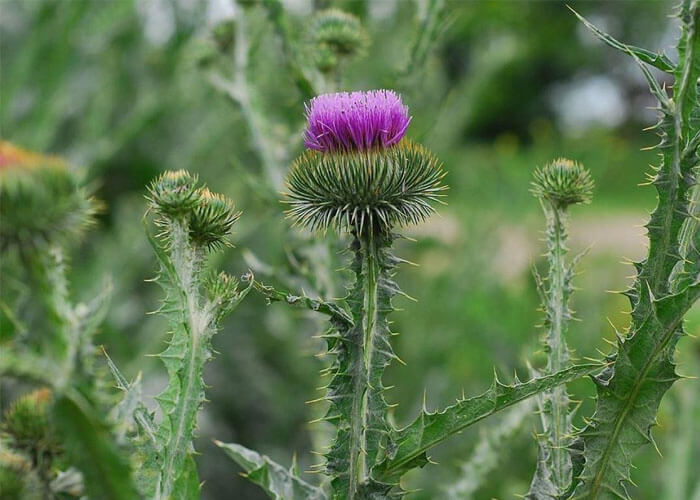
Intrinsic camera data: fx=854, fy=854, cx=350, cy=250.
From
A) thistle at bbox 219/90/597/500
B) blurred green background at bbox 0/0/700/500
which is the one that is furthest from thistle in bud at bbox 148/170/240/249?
blurred green background at bbox 0/0/700/500

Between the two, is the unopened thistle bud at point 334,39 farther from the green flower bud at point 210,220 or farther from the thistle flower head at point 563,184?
the green flower bud at point 210,220

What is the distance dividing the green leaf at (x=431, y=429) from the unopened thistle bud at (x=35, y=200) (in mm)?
584

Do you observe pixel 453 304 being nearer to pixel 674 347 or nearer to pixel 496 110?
pixel 674 347

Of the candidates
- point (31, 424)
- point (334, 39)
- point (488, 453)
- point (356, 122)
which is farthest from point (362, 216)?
point (334, 39)

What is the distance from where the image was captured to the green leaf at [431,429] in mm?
1273

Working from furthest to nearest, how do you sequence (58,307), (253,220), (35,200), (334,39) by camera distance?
1. (253,220)
2. (334,39)
3. (58,307)
4. (35,200)

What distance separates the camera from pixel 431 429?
131 centimetres

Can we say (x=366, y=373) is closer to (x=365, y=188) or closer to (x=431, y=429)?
(x=431, y=429)

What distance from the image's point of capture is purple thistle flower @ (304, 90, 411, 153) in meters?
1.41

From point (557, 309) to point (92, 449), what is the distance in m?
0.85

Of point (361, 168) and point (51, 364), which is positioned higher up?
point (361, 168)

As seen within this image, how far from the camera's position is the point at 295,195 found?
1.51 meters

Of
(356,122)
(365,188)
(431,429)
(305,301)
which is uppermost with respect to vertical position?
(356,122)

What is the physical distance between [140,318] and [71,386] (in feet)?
16.6
